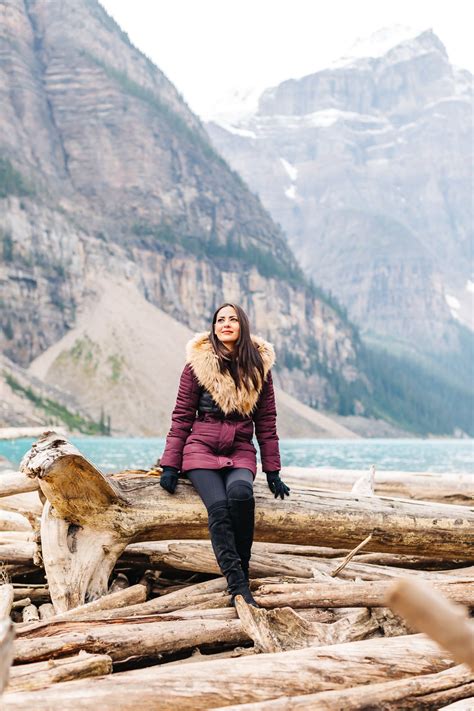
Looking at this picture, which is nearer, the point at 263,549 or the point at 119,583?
the point at 119,583

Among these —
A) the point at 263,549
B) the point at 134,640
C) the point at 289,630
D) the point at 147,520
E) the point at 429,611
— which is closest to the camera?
the point at 429,611

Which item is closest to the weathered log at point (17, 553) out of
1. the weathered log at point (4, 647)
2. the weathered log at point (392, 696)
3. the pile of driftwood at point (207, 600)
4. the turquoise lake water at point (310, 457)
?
the pile of driftwood at point (207, 600)

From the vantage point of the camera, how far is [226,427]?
645 cm

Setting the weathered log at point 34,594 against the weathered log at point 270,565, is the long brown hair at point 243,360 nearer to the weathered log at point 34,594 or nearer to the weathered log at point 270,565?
the weathered log at point 270,565

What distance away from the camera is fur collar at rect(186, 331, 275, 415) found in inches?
253

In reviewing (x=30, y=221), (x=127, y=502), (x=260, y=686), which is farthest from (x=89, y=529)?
(x=30, y=221)

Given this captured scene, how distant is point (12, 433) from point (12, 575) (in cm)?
629

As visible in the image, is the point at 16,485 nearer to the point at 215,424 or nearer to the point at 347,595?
the point at 215,424

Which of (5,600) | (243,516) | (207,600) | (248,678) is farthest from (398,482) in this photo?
(248,678)

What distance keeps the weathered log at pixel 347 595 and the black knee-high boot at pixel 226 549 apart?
18 centimetres

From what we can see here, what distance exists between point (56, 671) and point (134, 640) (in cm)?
76

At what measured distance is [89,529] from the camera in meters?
6.11

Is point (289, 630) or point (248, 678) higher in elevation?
point (248, 678)

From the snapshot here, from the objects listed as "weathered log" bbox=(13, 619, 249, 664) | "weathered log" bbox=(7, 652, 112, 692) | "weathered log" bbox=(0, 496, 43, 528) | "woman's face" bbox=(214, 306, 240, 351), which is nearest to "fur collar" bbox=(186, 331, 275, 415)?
"woman's face" bbox=(214, 306, 240, 351)
